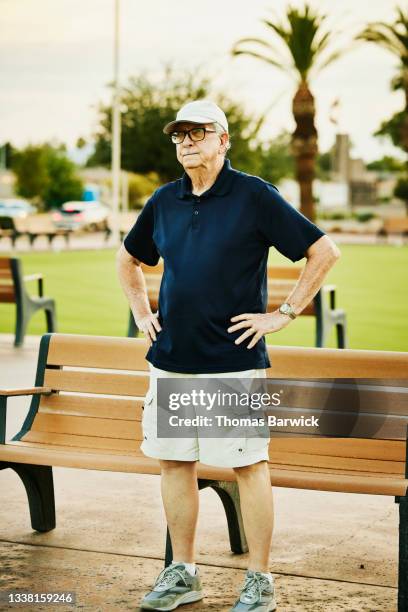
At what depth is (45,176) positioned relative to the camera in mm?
93062

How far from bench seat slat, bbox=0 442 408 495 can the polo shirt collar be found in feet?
3.67

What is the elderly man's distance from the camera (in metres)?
4.14

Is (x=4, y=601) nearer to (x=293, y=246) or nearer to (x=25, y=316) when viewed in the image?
(x=293, y=246)

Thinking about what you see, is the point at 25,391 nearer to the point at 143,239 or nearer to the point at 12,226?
the point at 143,239

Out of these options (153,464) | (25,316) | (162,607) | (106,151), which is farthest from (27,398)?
(106,151)

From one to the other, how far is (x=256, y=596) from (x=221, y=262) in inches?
47.1

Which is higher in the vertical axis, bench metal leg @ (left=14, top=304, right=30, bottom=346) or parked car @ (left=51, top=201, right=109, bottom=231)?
bench metal leg @ (left=14, top=304, right=30, bottom=346)

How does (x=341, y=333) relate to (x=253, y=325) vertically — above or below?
below

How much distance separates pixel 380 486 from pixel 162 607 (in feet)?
3.02

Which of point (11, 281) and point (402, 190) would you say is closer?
point (11, 281)

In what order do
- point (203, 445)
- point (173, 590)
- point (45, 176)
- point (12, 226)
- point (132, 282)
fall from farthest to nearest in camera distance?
1. point (45, 176)
2. point (12, 226)
3. point (132, 282)
4. point (173, 590)
5. point (203, 445)

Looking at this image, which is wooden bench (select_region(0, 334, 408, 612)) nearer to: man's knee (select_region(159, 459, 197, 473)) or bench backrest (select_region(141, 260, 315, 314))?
man's knee (select_region(159, 459, 197, 473))

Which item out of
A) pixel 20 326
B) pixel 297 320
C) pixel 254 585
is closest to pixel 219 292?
pixel 254 585

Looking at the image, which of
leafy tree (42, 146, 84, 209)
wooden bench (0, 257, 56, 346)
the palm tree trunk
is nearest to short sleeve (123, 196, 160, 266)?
wooden bench (0, 257, 56, 346)
